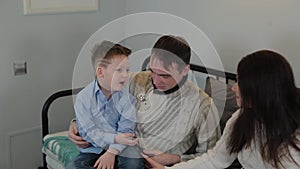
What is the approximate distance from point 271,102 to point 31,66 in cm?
179

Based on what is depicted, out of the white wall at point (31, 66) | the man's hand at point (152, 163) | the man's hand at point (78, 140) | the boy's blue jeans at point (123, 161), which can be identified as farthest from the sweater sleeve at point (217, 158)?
the white wall at point (31, 66)

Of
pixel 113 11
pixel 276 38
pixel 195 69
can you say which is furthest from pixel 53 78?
pixel 276 38

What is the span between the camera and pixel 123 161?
1924 mm

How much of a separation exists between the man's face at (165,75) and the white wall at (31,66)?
1.19 m

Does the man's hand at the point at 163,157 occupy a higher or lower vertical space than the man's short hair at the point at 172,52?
Result: lower

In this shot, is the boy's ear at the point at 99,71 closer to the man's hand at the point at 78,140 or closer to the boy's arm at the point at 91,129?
the boy's arm at the point at 91,129

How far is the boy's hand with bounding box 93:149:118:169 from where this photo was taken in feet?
6.14

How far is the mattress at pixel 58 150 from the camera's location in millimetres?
2176

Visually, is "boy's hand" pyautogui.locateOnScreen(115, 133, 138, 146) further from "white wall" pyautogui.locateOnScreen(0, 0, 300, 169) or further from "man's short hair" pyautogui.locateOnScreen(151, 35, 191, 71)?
"white wall" pyautogui.locateOnScreen(0, 0, 300, 169)

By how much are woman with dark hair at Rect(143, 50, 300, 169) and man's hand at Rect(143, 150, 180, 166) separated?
0.39m

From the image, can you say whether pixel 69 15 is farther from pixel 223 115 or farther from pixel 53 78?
pixel 223 115

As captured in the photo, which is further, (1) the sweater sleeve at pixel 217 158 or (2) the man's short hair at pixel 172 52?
(2) the man's short hair at pixel 172 52

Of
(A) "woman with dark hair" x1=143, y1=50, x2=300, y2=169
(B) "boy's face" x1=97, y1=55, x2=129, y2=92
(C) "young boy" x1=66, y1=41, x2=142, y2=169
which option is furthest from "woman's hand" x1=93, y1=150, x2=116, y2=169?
(A) "woman with dark hair" x1=143, y1=50, x2=300, y2=169

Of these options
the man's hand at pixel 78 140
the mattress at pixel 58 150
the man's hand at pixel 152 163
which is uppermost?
the man's hand at pixel 78 140
